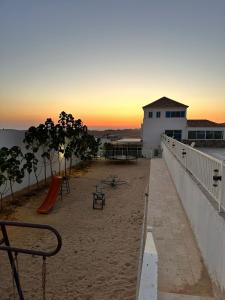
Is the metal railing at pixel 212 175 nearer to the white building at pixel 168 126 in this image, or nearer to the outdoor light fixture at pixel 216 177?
the outdoor light fixture at pixel 216 177

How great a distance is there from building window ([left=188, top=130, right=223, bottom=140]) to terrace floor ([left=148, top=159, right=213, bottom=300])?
22.3 m

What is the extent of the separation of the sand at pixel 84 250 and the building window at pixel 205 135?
20.2 m

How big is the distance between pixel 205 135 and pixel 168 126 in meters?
4.66

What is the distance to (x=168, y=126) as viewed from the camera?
1139 inches

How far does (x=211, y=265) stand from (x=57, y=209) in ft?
21.8

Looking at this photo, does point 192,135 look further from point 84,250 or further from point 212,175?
point 212,175

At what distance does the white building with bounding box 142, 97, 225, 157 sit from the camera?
94.6ft

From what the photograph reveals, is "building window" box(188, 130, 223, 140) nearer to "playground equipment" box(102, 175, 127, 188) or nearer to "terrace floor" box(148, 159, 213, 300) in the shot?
"playground equipment" box(102, 175, 127, 188)

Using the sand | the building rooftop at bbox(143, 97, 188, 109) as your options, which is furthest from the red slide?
the building rooftop at bbox(143, 97, 188, 109)

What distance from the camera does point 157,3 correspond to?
1045 centimetres

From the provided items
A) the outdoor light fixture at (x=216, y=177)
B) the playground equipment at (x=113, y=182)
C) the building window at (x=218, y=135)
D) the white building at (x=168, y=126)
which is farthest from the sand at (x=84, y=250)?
the building window at (x=218, y=135)

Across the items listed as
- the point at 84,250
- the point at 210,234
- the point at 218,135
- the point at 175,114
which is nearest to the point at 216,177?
the point at 210,234

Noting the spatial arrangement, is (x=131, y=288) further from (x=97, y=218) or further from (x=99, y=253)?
(x=97, y=218)

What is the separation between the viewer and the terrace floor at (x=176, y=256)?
3.72 m
